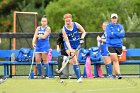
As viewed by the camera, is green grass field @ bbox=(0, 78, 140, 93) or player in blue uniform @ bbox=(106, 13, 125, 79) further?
player in blue uniform @ bbox=(106, 13, 125, 79)

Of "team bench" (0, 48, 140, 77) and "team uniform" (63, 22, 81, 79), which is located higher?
"team uniform" (63, 22, 81, 79)

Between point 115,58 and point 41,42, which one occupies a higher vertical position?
point 41,42

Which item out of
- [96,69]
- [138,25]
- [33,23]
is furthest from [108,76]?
[138,25]

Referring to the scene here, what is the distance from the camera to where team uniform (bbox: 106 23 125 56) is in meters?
23.2

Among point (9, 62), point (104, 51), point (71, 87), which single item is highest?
point (104, 51)

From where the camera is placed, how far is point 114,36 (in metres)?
23.2

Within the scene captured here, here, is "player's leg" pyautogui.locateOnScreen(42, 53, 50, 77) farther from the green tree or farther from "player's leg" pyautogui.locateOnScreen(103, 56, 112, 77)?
the green tree

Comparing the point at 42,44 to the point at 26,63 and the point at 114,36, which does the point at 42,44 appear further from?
the point at 114,36

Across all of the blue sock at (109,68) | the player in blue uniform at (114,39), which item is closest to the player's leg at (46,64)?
the blue sock at (109,68)

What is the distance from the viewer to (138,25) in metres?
48.9

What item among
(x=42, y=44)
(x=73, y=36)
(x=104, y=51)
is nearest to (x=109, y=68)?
(x=104, y=51)

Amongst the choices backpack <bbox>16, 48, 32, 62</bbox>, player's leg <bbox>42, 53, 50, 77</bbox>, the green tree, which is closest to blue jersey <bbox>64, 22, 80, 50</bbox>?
player's leg <bbox>42, 53, 50, 77</bbox>

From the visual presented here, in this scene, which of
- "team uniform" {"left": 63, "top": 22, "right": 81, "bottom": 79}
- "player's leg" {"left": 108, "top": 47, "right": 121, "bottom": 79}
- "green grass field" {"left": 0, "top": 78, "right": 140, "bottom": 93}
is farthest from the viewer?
"player's leg" {"left": 108, "top": 47, "right": 121, "bottom": 79}

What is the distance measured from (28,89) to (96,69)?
24.6 ft
